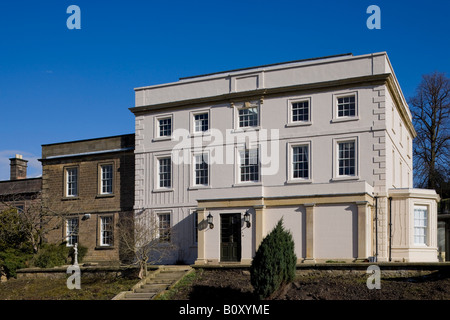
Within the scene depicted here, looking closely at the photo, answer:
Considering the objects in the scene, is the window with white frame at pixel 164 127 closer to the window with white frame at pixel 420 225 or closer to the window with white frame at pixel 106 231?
the window with white frame at pixel 106 231

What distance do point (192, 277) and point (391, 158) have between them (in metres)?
10.8

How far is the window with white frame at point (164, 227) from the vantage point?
30.5 meters

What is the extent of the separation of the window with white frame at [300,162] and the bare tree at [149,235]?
6.62m

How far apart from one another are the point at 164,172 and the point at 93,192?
176 inches

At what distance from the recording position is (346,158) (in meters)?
27.5

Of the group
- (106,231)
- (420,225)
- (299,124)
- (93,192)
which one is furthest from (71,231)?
(420,225)

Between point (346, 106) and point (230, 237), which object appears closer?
point (230, 237)

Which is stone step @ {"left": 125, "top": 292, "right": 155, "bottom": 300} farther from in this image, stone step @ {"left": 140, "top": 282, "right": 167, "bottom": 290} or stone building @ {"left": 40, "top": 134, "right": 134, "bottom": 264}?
stone building @ {"left": 40, "top": 134, "right": 134, "bottom": 264}

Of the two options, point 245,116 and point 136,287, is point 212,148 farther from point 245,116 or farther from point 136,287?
point 136,287

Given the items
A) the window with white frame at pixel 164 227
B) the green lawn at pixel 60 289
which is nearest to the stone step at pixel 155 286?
the green lawn at pixel 60 289

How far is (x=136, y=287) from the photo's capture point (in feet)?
78.1

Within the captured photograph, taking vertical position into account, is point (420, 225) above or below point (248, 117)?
below

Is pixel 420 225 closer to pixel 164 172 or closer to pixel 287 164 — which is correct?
pixel 287 164

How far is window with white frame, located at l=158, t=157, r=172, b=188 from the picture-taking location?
103ft
